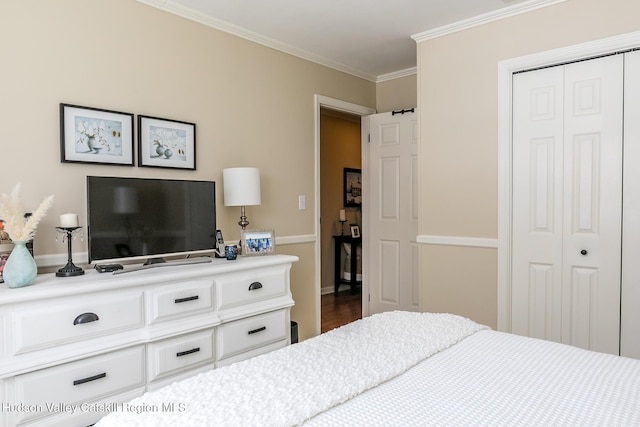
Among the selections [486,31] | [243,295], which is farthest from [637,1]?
[243,295]

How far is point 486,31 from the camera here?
118 inches

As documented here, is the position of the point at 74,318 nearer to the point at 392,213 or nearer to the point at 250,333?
the point at 250,333

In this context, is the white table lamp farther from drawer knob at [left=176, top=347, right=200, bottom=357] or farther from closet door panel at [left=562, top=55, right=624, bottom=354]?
closet door panel at [left=562, top=55, right=624, bottom=354]

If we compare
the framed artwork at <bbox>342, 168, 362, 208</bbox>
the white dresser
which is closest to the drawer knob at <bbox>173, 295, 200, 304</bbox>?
the white dresser

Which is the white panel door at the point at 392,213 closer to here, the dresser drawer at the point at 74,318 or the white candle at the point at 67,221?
the dresser drawer at the point at 74,318

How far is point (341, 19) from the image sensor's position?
9.78 feet

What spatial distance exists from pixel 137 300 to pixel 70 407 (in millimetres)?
517

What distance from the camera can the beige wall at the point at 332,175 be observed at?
573cm

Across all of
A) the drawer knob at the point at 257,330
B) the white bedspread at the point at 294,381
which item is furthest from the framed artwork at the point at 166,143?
the white bedspread at the point at 294,381

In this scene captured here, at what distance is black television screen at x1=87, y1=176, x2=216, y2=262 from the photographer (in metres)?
2.21

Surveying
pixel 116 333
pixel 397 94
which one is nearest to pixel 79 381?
pixel 116 333

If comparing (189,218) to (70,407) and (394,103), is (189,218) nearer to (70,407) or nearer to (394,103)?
(70,407)

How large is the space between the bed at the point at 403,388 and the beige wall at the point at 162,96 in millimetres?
1625

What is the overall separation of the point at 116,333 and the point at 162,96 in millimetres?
1483
